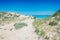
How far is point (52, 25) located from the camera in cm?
1680

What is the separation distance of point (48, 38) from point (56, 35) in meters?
1.07

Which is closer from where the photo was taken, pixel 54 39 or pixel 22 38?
pixel 54 39

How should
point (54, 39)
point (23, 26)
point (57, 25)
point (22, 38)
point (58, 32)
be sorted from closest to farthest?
point (54, 39) < point (22, 38) < point (58, 32) < point (57, 25) < point (23, 26)

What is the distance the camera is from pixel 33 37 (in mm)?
13406

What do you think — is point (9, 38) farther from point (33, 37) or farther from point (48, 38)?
point (48, 38)

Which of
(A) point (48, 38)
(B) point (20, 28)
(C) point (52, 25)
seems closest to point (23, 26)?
(B) point (20, 28)

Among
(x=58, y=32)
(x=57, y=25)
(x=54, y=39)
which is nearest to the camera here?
(x=54, y=39)

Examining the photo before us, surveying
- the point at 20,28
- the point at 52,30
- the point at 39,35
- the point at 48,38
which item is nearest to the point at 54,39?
the point at 48,38

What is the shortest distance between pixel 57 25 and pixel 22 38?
14.9 ft

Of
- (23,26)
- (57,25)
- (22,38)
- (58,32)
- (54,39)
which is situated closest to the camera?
(54,39)

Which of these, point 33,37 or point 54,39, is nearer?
point 54,39

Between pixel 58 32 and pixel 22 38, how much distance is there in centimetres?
300

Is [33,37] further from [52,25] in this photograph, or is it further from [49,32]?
[52,25]

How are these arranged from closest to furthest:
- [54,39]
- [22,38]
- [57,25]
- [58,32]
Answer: [54,39] → [22,38] → [58,32] → [57,25]
